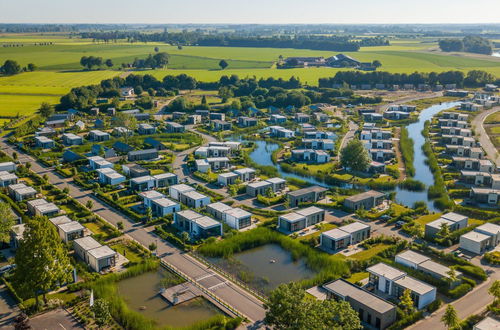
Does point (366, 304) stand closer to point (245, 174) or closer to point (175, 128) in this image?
point (245, 174)

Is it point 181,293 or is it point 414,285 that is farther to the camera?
point 181,293

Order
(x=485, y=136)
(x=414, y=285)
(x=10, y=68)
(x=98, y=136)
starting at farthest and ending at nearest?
(x=10, y=68) < (x=485, y=136) < (x=98, y=136) < (x=414, y=285)

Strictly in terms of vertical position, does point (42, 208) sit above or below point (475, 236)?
above

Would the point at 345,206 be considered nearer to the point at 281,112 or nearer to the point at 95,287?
the point at 95,287

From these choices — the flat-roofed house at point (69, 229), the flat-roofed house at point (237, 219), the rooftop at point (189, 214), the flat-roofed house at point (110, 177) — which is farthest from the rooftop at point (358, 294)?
the flat-roofed house at point (110, 177)

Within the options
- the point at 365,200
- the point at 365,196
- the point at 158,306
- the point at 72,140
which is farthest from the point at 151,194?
the point at 72,140

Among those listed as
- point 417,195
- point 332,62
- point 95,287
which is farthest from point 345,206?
point 332,62

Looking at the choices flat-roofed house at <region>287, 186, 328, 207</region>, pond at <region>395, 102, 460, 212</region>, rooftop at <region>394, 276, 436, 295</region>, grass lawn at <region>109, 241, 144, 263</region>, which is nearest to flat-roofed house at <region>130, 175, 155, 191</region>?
grass lawn at <region>109, 241, 144, 263</region>

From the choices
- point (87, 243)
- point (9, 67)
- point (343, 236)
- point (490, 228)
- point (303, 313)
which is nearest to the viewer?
point (303, 313)
